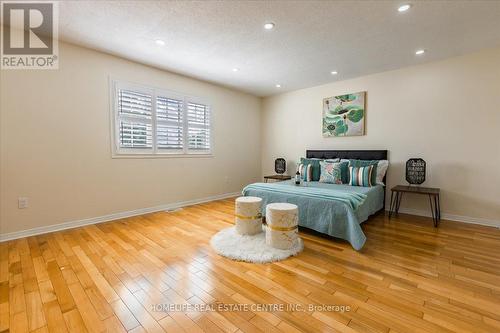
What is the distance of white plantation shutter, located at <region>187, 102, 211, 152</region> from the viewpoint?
4625 millimetres

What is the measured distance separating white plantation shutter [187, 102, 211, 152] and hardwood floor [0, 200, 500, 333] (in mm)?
2245

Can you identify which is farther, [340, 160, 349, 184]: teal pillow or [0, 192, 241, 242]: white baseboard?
[340, 160, 349, 184]: teal pillow

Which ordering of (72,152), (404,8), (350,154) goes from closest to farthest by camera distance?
(404,8) → (72,152) → (350,154)

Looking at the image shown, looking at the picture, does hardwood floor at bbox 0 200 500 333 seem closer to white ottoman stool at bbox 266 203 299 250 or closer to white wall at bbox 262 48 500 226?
white ottoman stool at bbox 266 203 299 250

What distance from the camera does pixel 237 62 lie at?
12.3ft

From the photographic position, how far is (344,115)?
4582 millimetres

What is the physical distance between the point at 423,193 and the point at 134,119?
15.3 ft

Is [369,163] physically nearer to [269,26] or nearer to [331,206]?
[331,206]

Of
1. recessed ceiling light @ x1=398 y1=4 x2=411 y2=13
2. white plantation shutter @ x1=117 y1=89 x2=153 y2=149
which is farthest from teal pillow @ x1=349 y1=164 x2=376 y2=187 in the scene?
white plantation shutter @ x1=117 y1=89 x2=153 y2=149

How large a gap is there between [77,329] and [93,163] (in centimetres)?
262

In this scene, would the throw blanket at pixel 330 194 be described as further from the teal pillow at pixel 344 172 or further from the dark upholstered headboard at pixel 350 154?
the dark upholstered headboard at pixel 350 154

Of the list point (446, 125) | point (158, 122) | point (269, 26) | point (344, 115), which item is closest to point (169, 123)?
point (158, 122)

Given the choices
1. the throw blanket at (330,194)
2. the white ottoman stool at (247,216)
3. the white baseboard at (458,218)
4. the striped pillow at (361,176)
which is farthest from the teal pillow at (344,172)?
the white ottoman stool at (247,216)

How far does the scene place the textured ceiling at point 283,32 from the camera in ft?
7.54
